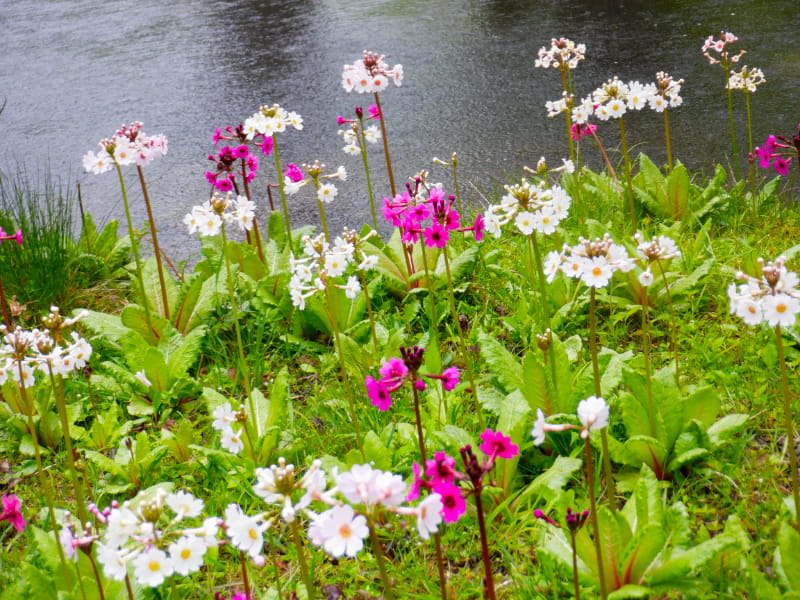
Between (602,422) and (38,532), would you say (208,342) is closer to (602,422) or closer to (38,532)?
(38,532)

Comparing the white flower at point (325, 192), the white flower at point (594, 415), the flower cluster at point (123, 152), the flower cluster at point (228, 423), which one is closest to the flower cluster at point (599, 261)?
the white flower at point (594, 415)

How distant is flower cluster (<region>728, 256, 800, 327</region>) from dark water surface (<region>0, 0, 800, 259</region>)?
304cm

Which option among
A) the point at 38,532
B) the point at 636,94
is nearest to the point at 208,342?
the point at 38,532

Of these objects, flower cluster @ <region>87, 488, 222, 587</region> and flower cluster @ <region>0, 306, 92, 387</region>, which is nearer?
flower cluster @ <region>87, 488, 222, 587</region>

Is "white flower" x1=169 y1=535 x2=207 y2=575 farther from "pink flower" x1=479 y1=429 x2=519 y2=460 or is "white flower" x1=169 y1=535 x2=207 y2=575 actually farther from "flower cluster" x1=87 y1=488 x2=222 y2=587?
"pink flower" x1=479 y1=429 x2=519 y2=460

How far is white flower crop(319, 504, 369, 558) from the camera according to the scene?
1.25 metres

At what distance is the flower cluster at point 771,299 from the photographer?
1.60 metres

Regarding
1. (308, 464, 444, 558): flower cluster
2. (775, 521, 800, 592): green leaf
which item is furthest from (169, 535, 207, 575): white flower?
(775, 521, 800, 592): green leaf

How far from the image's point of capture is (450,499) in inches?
58.7

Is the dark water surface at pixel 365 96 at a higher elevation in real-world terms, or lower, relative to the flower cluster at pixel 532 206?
lower

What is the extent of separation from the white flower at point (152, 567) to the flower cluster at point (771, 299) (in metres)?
1.13

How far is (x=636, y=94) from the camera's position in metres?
3.20

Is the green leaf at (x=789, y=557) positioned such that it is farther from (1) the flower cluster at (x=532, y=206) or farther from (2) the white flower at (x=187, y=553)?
(2) the white flower at (x=187, y=553)

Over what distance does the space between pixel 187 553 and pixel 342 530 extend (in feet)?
1.08
